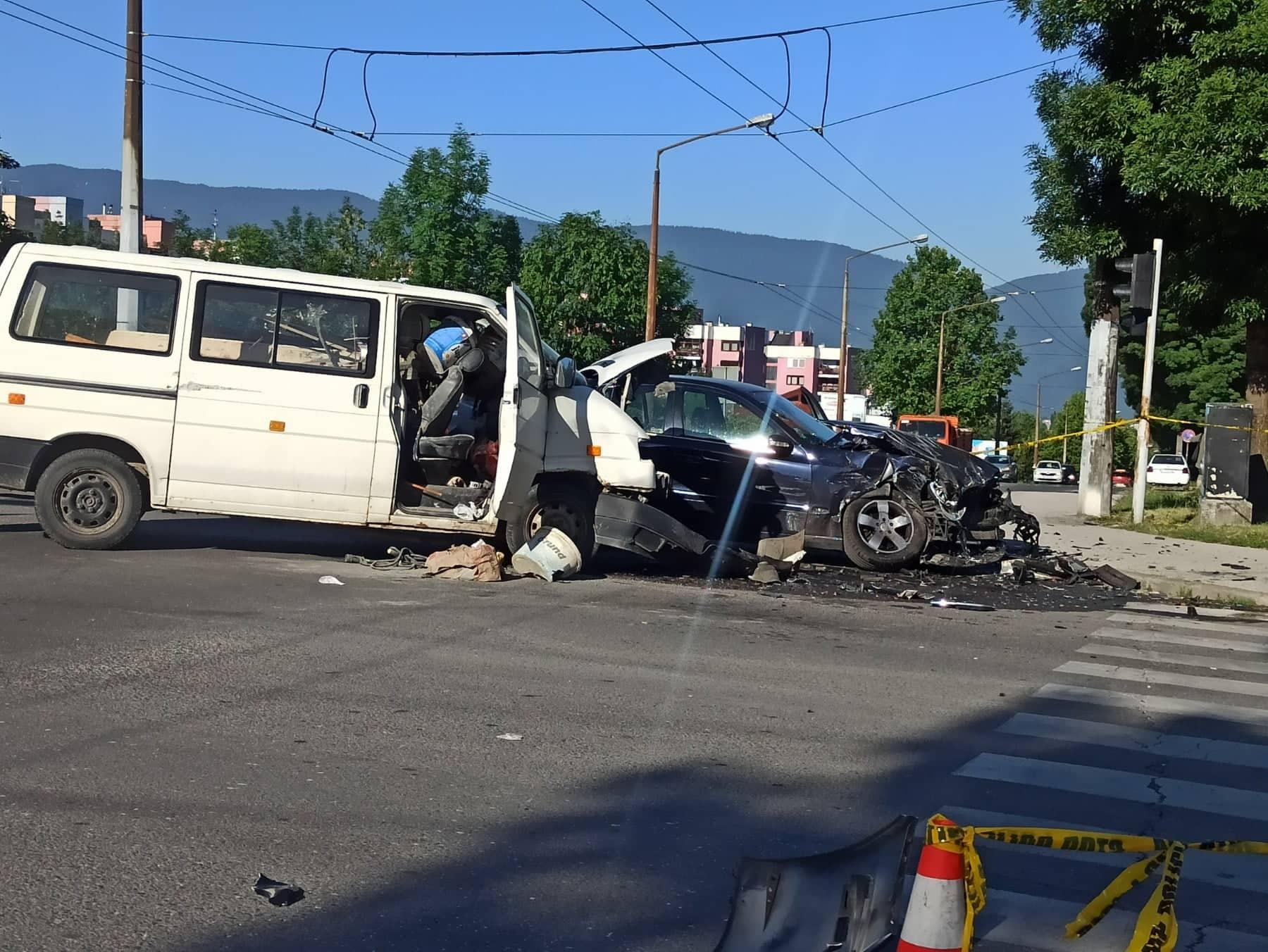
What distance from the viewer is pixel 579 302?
53.2m

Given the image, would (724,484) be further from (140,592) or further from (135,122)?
(135,122)

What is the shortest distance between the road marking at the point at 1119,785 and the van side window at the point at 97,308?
23.9 feet

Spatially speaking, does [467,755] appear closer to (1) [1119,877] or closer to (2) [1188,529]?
(1) [1119,877]

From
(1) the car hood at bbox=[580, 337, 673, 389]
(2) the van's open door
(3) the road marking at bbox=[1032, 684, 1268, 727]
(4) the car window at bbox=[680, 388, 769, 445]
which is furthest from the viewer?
(4) the car window at bbox=[680, 388, 769, 445]

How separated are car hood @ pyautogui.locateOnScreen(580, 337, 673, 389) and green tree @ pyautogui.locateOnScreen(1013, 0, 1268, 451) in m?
8.85

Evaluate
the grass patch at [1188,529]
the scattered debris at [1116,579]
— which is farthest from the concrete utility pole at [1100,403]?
the scattered debris at [1116,579]

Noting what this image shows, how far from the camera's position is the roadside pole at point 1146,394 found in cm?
1630

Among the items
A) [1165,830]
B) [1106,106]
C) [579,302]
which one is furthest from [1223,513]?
[579,302]

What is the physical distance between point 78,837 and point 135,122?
49.6 ft

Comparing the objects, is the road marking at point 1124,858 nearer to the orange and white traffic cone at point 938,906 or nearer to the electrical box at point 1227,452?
the orange and white traffic cone at point 938,906

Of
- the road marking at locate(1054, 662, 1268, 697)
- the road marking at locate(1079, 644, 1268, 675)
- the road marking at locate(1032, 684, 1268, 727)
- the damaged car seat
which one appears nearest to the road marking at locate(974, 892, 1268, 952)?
the road marking at locate(1032, 684, 1268, 727)

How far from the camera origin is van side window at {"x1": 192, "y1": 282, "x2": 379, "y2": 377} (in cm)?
1048

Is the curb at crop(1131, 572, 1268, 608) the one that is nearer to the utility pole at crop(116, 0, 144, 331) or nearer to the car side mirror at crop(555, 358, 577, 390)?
the car side mirror at crop(555, 358, 577, 390)

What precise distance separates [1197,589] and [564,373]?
6.16m
